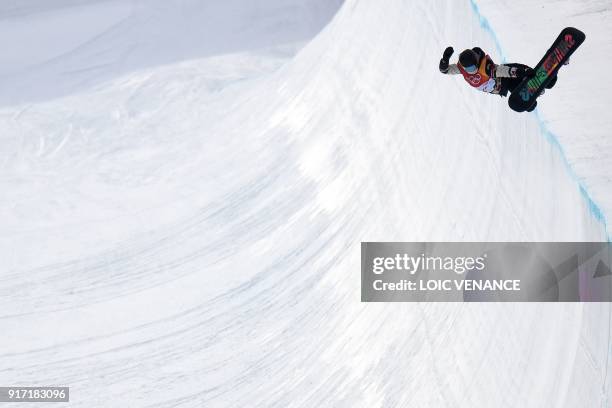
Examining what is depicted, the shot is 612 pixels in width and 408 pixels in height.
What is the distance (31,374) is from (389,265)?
2.22m

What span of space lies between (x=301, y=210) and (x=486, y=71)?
5.50 feet

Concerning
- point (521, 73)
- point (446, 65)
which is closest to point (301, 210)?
point (446, 65)

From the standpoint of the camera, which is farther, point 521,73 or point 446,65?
point 521,73

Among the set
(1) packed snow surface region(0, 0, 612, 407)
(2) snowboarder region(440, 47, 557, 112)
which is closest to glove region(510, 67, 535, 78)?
(2) snowboarder region(440, 47, 557, 112)

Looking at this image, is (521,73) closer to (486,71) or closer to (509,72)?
(509,72)

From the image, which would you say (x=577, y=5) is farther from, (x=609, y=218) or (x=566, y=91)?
(x=609, y=218)

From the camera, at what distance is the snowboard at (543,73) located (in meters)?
4.13

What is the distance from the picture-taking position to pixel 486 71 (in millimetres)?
4066

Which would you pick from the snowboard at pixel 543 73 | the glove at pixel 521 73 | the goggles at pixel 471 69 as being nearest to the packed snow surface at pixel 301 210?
the snowboard at pixel 543 73

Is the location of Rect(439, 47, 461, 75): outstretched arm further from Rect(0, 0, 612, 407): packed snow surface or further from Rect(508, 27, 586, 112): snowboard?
Rect(0, 0, 612, 407): packed snow surface

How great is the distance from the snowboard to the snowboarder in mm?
30

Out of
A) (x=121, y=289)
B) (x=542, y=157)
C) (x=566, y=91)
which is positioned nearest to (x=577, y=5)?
(x=566, y=91)

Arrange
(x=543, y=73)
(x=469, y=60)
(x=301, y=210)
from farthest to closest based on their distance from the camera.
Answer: (x=301, y=210)
(x=543, y=73)
(x=469, y=60)

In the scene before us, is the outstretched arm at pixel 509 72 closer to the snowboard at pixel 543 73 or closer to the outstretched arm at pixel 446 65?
the snowboard at pixel 543 73
